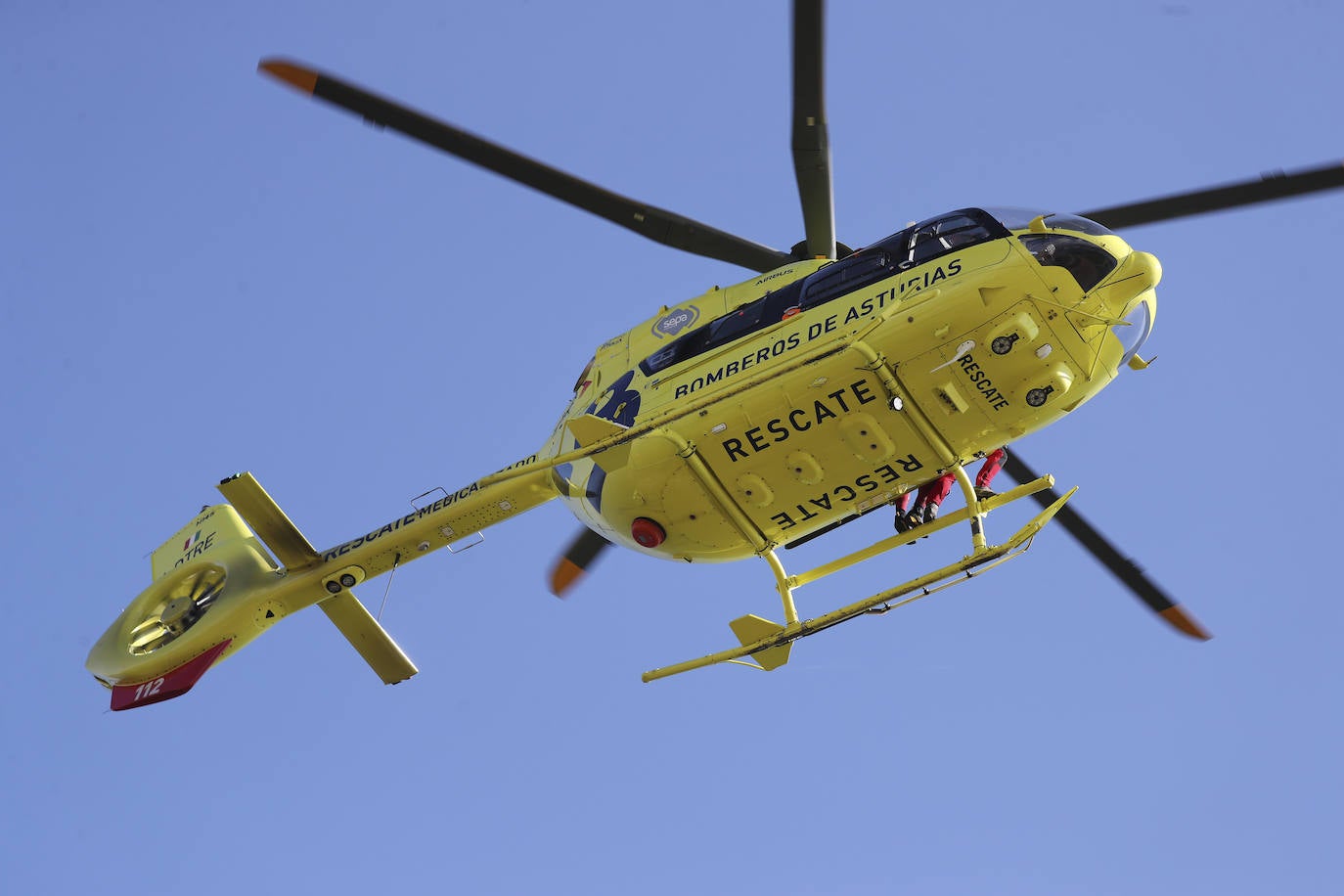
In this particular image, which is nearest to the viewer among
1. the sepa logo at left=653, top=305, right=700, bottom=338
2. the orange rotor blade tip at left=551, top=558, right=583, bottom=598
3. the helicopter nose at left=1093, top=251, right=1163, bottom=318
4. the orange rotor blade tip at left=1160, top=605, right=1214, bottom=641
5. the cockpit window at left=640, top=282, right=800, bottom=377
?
the helicopter nose at left=1093, top=251, right=1163, bottom=318

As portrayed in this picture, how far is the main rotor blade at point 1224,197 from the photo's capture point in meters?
13.0

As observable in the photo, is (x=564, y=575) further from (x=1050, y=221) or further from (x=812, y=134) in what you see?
(x=1050, y=221)

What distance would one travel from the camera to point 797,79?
1370cm

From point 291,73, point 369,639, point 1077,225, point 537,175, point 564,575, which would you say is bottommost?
point 564,575

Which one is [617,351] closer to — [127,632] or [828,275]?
[828,275]

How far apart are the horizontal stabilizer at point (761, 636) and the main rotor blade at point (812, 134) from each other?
408 centimetres

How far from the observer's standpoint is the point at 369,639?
1777cm

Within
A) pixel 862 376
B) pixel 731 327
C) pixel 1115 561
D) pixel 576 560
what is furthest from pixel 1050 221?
pixel 576 560

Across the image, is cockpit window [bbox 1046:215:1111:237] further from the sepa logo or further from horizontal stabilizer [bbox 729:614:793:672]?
horizontal stabilizer [bbox 729:614:793:672]

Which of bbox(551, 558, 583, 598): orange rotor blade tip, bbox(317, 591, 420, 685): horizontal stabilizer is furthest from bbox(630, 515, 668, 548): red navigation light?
bbox(317, 591, 420, 685): horizontal stabilizer

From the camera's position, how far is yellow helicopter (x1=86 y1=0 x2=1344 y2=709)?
1302cm

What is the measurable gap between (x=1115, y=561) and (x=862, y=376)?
200 inches

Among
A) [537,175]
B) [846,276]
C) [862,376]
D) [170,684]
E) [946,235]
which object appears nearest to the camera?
[862,376]

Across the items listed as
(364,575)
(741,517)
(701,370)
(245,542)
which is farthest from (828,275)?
(245,542)
